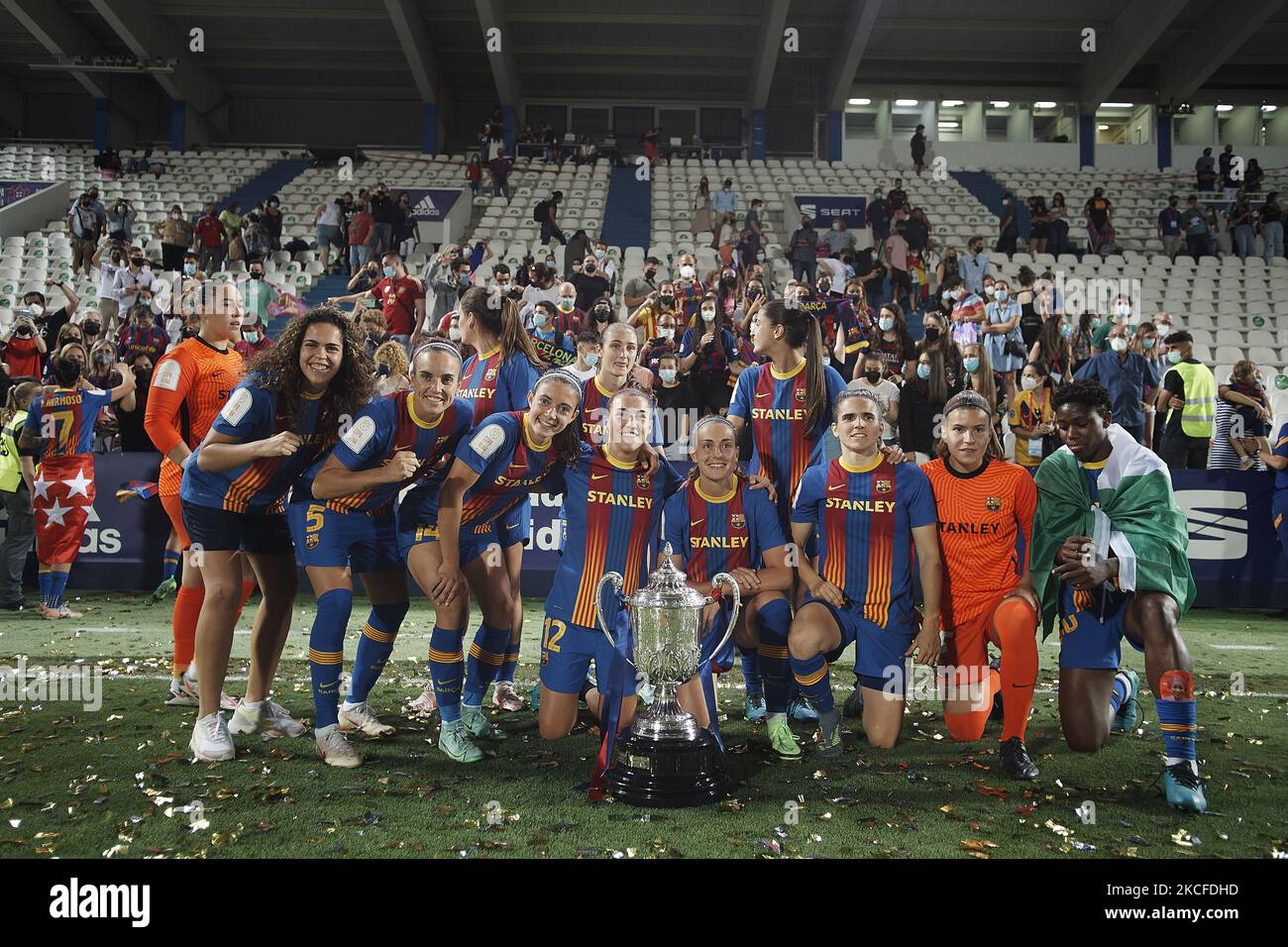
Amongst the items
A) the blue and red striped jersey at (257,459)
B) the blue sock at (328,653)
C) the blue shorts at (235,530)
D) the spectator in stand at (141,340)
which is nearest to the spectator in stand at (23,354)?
the spectator in stand at (141,340)

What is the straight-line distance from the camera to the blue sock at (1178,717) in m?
3.73

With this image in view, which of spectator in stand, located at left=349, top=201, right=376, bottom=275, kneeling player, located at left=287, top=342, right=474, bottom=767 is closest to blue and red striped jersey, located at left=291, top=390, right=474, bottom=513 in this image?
kneeling player, located at left=287, top=342, right=474, bottom=767

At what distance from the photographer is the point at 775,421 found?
530 centimetres

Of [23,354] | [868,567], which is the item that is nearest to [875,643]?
[868,567]

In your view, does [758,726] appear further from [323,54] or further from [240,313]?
[323,54]

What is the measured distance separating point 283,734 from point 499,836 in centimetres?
166

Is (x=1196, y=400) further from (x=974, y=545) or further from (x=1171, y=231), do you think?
(x=1171, y=231)

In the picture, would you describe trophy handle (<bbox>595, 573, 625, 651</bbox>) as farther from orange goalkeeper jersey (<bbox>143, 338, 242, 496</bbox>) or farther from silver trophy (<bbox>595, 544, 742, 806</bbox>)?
orange goalkeeper jersey (<bbox>143, 338, 242, 496</bbox>)

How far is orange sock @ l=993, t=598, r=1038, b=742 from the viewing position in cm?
416

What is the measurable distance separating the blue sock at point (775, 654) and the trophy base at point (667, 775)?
0.82 m

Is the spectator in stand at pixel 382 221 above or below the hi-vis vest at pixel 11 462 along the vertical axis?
above

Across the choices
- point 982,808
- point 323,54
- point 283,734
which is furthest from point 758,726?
point 323,54

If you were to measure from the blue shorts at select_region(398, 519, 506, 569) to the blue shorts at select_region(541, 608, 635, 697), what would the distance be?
0.49 metres
